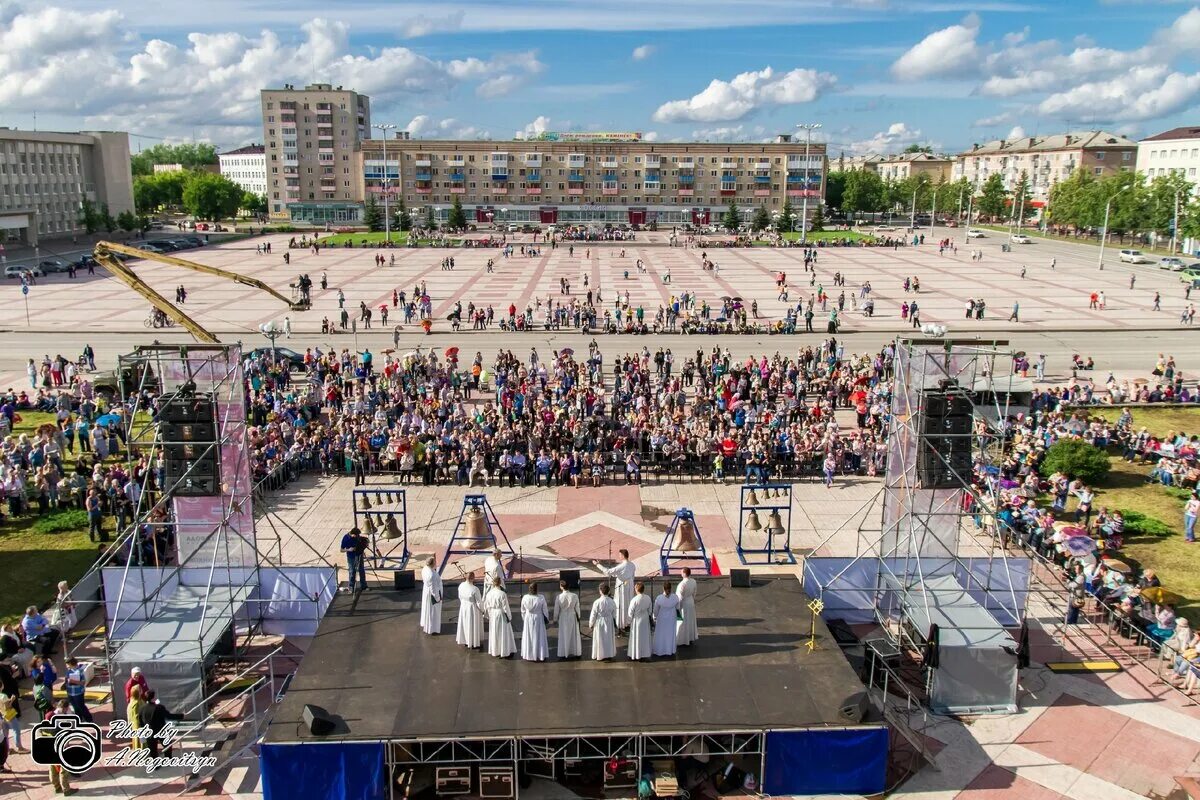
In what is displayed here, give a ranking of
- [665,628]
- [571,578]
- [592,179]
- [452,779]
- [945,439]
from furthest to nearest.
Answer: [592,179] < [945,439] < [571,578] < [665,628] < [452,779]

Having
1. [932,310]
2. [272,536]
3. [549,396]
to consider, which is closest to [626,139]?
[932,310]

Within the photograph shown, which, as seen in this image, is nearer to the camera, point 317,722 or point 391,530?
point 317,722

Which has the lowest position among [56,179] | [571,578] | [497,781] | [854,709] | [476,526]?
[497,781]

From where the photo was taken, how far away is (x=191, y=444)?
14500 mm

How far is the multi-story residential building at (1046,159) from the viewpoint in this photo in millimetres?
133250

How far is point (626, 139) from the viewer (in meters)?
139

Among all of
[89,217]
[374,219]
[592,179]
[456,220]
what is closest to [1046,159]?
[592,179]

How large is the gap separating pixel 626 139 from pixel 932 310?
96069 millimetres

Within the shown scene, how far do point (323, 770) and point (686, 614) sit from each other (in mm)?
5391

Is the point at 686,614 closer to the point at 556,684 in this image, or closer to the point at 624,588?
the point at 624,588

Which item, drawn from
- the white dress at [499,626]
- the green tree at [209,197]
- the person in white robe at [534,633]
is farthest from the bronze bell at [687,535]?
the green tree at [209,197]

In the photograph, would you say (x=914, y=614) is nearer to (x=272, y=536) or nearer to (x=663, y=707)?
(x=663, y=707)

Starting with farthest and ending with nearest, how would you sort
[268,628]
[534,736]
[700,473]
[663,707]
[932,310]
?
[932,310] → [700,473] → [268,628] → [663,707] → [534,736]

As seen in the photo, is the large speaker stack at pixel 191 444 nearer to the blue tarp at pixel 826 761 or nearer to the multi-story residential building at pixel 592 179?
the blue tarp at pixel 826 761
